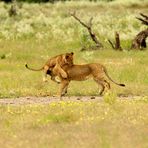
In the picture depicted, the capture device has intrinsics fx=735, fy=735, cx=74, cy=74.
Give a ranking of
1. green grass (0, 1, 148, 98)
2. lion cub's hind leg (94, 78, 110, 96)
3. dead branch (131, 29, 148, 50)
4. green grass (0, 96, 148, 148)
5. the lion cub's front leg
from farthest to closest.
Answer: dead branch (131, 29, 148, 50), green grass (0, 1, 148, 98), lion cub's hind leg (94, 78, 110, 96), the lion cub's front leg, green grass (0, 96, 148, 148)

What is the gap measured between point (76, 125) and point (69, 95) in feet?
18.9

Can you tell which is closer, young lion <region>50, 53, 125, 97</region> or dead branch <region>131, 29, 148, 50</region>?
young lion <region>50, 53, 125, 97</region>

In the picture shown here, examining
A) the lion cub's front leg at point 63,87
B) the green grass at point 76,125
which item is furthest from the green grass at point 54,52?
the green grass at point 76,125

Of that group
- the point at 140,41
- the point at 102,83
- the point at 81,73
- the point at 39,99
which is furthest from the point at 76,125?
the point at 140,41

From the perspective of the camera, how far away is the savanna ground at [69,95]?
11180mm

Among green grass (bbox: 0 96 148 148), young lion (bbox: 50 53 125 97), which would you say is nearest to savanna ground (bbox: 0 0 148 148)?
green grass (bbox: 0 96 148 148)

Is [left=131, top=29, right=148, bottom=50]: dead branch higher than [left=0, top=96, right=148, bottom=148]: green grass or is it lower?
lower

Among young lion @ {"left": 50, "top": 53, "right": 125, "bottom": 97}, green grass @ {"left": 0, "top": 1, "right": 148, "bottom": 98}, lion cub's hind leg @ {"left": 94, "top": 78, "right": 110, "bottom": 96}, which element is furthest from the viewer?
green grass @ {"left": 0, "top": 1, "right": 148, "bottom": 98}

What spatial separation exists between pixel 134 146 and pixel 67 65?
289 inches

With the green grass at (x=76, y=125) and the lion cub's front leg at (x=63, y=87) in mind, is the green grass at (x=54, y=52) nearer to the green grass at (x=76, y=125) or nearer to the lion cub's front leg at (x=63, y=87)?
the lion cub's front leg at (x=63, y=87)

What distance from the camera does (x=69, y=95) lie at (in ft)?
59.3

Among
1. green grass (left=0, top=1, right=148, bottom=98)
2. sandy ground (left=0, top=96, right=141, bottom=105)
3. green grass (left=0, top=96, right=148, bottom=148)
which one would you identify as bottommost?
green grass (left=0, top=1, right=148, bottom=98)

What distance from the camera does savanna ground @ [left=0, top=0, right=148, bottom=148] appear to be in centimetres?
1118

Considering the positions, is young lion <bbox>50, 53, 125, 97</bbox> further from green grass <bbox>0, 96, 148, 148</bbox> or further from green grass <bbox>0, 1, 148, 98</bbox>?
green grass <bbox>0, 96, 148, 148</bbox>
